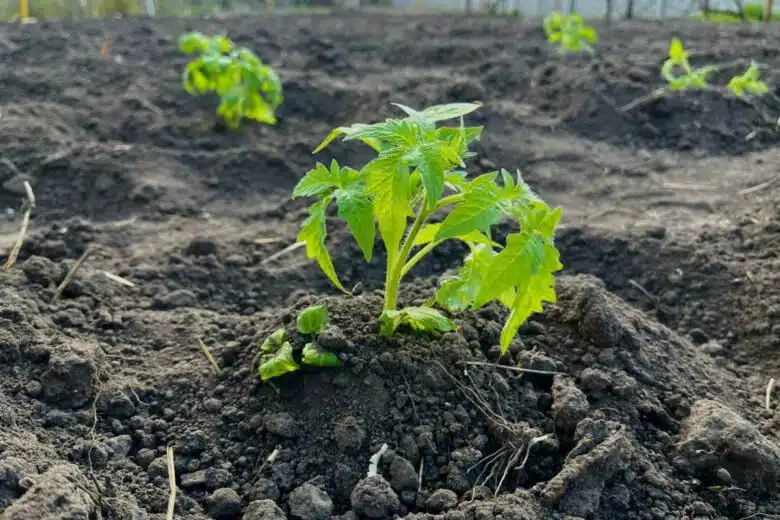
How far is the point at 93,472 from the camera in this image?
2.39 m

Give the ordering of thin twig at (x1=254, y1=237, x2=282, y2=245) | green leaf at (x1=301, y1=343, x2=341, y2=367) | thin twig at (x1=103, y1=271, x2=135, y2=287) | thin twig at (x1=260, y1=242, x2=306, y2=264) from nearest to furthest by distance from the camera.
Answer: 1. green leaf at (x1=301, y1=343, x2=341, y2=367)
2. thin twig at (x1=103, y1=271, x2=135, y2=287)
3. thin twig at (x1=260, y1=242, x2=306, y2=264)
4. thin twig at (x1=254, y1=237, x2=282, y2=245)

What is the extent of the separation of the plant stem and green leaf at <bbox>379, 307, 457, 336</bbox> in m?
0.04

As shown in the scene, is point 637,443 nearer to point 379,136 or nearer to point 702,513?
point 702,513

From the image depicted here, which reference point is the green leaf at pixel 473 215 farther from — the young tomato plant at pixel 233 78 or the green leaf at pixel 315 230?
the young tomato plant at pixel 233 78

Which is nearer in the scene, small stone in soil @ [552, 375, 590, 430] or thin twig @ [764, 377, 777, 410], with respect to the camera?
small stone in soil @ [552, 375, 590, 430]

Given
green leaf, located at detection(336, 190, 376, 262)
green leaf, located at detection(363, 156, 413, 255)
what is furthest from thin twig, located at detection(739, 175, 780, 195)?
green leaf, located at detection(336, 190, 376, 262)

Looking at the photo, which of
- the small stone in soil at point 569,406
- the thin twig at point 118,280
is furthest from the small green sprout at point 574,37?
the small stone in soil at point 569,406

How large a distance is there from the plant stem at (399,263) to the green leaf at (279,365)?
13.3 inches

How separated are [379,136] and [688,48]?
715cm

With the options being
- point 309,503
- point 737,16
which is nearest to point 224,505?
point 309,503

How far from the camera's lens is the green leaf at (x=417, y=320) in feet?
8.59

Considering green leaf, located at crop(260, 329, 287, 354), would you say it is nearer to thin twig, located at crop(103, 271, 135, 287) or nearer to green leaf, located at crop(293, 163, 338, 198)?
green leaf, located at crop(293, 163, 338, 198)

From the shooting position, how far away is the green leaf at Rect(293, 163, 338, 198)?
98.0 inches

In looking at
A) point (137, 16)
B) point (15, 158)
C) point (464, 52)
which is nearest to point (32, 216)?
point (15, 158)
